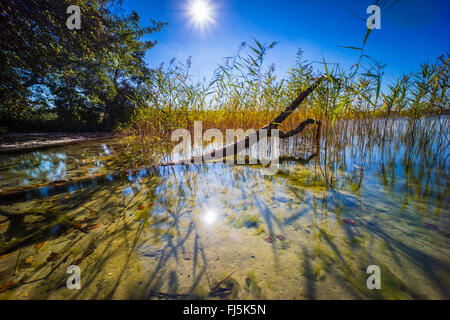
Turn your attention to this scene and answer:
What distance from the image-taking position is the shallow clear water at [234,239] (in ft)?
2.40

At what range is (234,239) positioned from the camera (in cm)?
105

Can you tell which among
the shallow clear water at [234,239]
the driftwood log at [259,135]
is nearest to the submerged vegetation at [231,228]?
the shallow clear water at [234,239]

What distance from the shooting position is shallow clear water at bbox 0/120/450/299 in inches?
28.8

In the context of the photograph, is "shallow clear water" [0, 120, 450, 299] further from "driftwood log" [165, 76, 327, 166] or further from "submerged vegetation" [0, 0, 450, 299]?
"driftwood log" [165, 76, 327, 166]

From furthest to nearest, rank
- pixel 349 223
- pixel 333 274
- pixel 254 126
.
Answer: pixel 254 126 < pixel 349 223 < pixel 333 274

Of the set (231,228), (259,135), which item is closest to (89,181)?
(231,228)

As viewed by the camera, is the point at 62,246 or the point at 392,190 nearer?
the point at 62,246

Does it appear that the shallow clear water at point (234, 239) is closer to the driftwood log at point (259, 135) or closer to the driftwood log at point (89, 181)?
the driftwood log at point (89, 181)

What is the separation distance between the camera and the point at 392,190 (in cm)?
164

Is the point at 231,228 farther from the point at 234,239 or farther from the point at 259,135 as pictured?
the point at 259,135

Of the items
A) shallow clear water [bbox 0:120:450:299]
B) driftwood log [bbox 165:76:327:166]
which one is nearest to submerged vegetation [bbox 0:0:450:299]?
shallow clear water [bbox 0:120:450:299]
